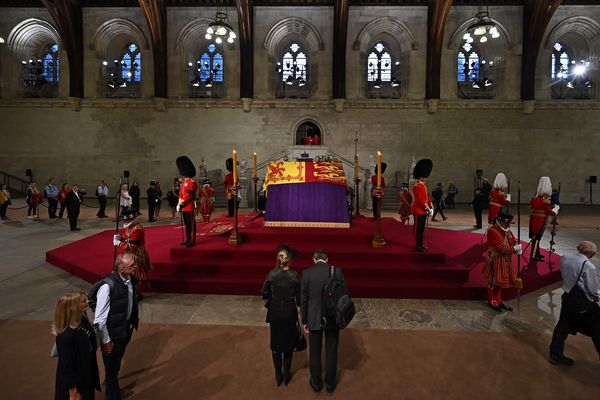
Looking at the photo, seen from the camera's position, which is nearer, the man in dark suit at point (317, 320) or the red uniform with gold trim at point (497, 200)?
the man in dark suit at point (317, 320)

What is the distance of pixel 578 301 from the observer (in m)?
3.54

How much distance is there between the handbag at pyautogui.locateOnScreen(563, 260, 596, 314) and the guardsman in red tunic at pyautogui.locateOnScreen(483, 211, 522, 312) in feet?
4.02

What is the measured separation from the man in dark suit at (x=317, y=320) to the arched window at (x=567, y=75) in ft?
70.4

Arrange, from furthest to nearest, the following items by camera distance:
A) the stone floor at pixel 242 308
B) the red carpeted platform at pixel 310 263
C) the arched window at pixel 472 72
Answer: the arched window at pixel 472 72, the red carpeted platform at pixel 310 263, the stone floor at pixel 242 308

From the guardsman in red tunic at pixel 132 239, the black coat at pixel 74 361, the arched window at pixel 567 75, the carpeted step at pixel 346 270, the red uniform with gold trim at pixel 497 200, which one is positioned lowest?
the carpeted step at pixel 346 270

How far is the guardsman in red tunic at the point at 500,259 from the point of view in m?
4.92

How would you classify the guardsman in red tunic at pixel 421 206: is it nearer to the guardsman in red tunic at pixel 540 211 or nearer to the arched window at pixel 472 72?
the guardsman in red tunic at pixel 540 211

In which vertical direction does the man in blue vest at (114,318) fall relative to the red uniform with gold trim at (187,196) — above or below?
below

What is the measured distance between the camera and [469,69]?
60.8 feet

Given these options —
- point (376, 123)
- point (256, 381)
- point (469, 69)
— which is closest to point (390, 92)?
point (376, 123)

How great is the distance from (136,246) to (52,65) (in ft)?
66.4

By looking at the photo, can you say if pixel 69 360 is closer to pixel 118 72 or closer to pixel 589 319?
pixel 589 319

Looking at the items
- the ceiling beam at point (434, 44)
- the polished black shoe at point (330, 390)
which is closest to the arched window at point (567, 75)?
the ceiling beam at point (434, 44)

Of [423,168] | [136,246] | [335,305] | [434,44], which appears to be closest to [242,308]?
[136,246]
